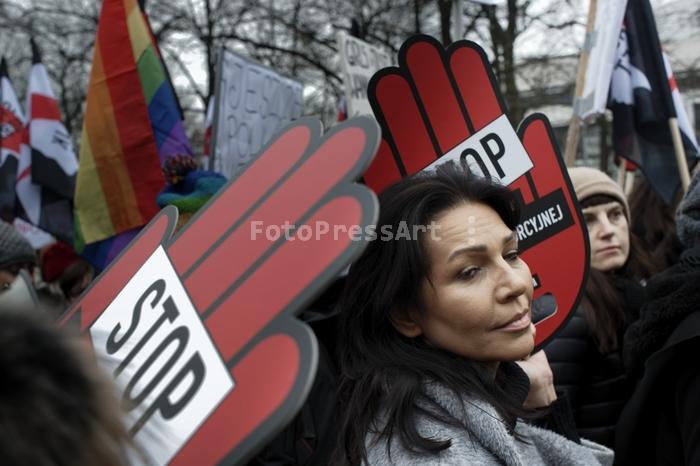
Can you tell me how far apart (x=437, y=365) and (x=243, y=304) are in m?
0.58

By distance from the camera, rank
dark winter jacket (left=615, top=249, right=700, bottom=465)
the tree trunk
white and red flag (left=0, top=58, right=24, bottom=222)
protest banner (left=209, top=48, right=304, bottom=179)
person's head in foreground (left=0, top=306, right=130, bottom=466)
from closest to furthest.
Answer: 1. person's head in foreground (left=0, top=306, right=130, bottom=466)
2. dark winter jacket (left=615, top=249, right=700, bottom=465)
3. protest banner (left=209, top=48, right=304, bottom=179)
4. white and red flag (left=0, top=58, right=24, bottom=222)
5. the tree trunk

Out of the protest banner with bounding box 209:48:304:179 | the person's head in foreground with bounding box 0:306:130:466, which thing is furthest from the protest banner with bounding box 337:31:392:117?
the person's head in foreground with bounding box 0:306:130:466

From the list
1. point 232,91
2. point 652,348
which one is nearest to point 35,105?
point 232,91

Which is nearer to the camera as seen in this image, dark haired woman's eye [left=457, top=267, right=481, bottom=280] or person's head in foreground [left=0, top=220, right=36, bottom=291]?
dark haired woman's eye [left=457, top=267, right=481, bottom=280]

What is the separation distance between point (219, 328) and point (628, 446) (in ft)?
4.36

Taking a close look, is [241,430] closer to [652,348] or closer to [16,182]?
[652,348]

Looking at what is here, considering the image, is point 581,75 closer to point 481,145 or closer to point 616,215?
point 616,215

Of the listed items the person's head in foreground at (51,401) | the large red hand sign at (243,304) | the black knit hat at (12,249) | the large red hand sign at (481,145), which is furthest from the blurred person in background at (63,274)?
the person's head in foreground at (51,401)

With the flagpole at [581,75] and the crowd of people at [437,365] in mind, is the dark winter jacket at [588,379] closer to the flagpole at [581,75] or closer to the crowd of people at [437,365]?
the crowd of people at [437,365]

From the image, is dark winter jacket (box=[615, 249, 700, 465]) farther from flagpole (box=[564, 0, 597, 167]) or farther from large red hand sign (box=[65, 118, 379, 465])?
flagpole (box=[564, 0, 597, 167])

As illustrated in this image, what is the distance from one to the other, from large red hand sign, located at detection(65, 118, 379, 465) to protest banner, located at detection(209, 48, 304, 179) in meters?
2.86

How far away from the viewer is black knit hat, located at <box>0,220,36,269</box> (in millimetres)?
2383

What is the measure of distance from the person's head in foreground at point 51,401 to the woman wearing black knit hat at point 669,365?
1.25 metres

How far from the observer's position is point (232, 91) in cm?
417
